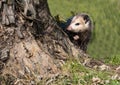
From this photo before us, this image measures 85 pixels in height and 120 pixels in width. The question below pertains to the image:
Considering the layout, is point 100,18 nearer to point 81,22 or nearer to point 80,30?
point 81,22

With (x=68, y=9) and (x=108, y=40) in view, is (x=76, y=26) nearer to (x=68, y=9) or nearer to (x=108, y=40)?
(x=108, y=40)

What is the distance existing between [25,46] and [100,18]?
30.3ft

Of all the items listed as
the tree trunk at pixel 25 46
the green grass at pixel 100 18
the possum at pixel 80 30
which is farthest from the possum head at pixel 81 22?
the tree trunk at pixel 25 46

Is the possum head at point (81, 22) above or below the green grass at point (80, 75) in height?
above

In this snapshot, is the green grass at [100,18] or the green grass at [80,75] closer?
the green grass at [80,75]

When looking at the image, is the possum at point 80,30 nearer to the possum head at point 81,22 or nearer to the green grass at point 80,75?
the possum head at point 81,22

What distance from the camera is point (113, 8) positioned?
16.3 meters

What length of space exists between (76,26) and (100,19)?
17.1 feet

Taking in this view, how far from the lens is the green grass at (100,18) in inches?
524

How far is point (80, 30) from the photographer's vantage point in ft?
34.7

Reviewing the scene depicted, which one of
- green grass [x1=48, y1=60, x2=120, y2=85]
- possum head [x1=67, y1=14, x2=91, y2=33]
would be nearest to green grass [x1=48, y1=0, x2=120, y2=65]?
possum head [x1=67, y1=14, x2=91, y2=33]

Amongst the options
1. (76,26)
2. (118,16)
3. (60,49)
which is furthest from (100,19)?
(60,49)

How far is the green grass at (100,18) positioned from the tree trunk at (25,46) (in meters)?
5.83

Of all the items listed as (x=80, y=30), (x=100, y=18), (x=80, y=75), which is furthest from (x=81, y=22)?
(x=100, y=18)
